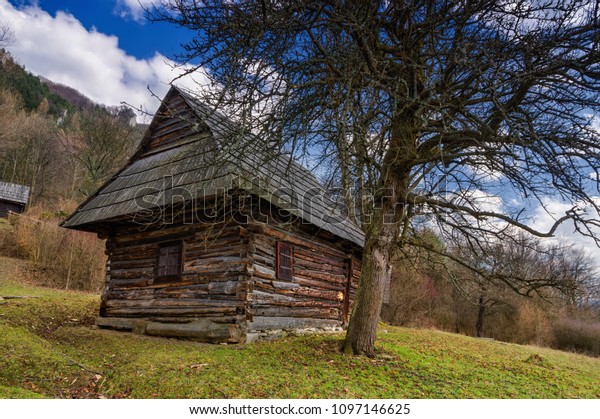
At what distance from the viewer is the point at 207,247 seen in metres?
8.42

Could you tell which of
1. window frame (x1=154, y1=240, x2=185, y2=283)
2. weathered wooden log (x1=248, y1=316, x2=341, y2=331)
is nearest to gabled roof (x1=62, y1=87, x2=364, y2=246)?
window frame (x1=154, y1=240, x2=185, y2=283)

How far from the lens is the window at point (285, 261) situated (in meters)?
8.95

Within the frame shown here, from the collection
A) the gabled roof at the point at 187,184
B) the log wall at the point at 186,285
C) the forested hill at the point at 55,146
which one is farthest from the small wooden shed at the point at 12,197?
the log wall at the point at 186,285

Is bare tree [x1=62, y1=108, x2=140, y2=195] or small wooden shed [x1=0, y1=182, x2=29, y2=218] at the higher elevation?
bare tree [x1=62, y1=108, x2=140, y2=195]

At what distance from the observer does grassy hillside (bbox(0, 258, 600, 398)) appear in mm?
4773

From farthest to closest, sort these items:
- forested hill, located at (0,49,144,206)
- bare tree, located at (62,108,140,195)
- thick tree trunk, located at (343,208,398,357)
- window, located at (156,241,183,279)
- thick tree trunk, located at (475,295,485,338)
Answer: forested hill, located at (0,49,144,206) → bare tree, located at (62,108,140,195) → thick tree trunk, located at (475,295,485,338) → window, located at (156,241,183,279) → thick tree trunk, located at (343,208,398,357)

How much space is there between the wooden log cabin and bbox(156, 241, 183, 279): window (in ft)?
0.08

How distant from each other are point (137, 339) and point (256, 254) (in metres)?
3.04

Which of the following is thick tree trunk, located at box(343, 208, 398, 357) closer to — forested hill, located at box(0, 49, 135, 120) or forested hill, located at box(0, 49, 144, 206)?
forested hill, located at box(0, 49, 144, 206)

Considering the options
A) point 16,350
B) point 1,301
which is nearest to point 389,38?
point 16,350

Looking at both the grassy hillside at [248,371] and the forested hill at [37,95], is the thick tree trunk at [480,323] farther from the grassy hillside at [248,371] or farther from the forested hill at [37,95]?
the forested hill at [37,95]

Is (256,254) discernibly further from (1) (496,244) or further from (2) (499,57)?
(2) (499,57)

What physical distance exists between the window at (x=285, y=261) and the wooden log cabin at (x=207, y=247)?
0.02 meters

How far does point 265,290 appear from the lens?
8469 millimetres
